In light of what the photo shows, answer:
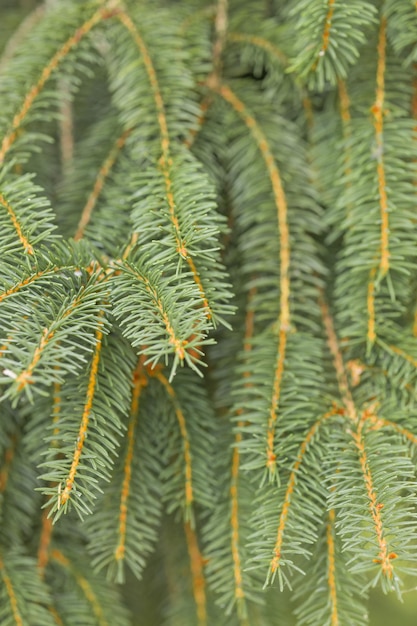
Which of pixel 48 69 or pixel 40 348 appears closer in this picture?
pixel 40 348

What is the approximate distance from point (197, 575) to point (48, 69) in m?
0.57

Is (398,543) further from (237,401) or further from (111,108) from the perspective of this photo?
(111,108)

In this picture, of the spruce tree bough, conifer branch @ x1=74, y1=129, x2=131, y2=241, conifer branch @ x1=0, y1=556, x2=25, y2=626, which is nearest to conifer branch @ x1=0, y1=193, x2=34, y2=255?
the spruce tree bough

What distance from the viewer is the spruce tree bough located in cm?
49

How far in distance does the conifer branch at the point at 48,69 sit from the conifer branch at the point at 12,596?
15.7 inches

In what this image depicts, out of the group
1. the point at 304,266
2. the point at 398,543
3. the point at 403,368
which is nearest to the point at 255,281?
the point at 304,266

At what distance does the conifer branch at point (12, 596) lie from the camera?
0.59 metres

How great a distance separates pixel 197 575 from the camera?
71 cm

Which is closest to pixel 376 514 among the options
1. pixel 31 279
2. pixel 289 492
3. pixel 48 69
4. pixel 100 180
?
pixel 289 492

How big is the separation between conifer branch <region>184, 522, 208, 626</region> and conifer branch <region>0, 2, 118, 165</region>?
1.45ft

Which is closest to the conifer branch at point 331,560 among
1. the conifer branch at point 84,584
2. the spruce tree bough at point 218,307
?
the spruce tree bough at point 218,307

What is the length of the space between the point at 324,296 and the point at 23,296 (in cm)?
32

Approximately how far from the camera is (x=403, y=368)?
0.56 metres

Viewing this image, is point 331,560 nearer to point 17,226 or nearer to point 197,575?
point 197,575
